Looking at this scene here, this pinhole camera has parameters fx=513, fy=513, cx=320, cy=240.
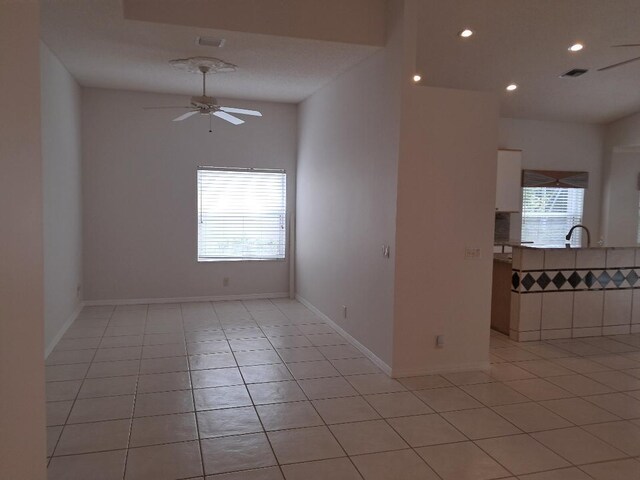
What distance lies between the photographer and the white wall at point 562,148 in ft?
26.7

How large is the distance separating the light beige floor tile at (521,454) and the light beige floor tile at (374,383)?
0.96 meters

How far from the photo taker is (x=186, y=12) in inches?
156

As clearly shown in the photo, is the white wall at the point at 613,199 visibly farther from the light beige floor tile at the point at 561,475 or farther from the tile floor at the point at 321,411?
the light beige floor tile at the point at 561,475

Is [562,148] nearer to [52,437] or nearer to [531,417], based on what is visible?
[531,417]

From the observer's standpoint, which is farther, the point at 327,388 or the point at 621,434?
the point at 327,388

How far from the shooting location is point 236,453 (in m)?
2.93

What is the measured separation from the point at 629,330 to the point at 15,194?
614 cm

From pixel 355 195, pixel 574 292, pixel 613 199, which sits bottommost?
pixel 574 292

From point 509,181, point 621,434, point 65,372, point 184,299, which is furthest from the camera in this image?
point 509,181

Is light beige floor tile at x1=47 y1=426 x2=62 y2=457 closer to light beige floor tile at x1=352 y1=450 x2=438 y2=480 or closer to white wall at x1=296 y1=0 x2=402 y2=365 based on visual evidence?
light beige floor tile at x1=352 y1=450 x2=438 y2=480

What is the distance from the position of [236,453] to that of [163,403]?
3.05 feet

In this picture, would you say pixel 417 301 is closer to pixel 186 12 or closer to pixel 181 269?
pixel 186 12

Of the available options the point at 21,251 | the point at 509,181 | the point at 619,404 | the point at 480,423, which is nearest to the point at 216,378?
the point at 480,423

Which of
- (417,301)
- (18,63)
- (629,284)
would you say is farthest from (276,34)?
(629,284)
